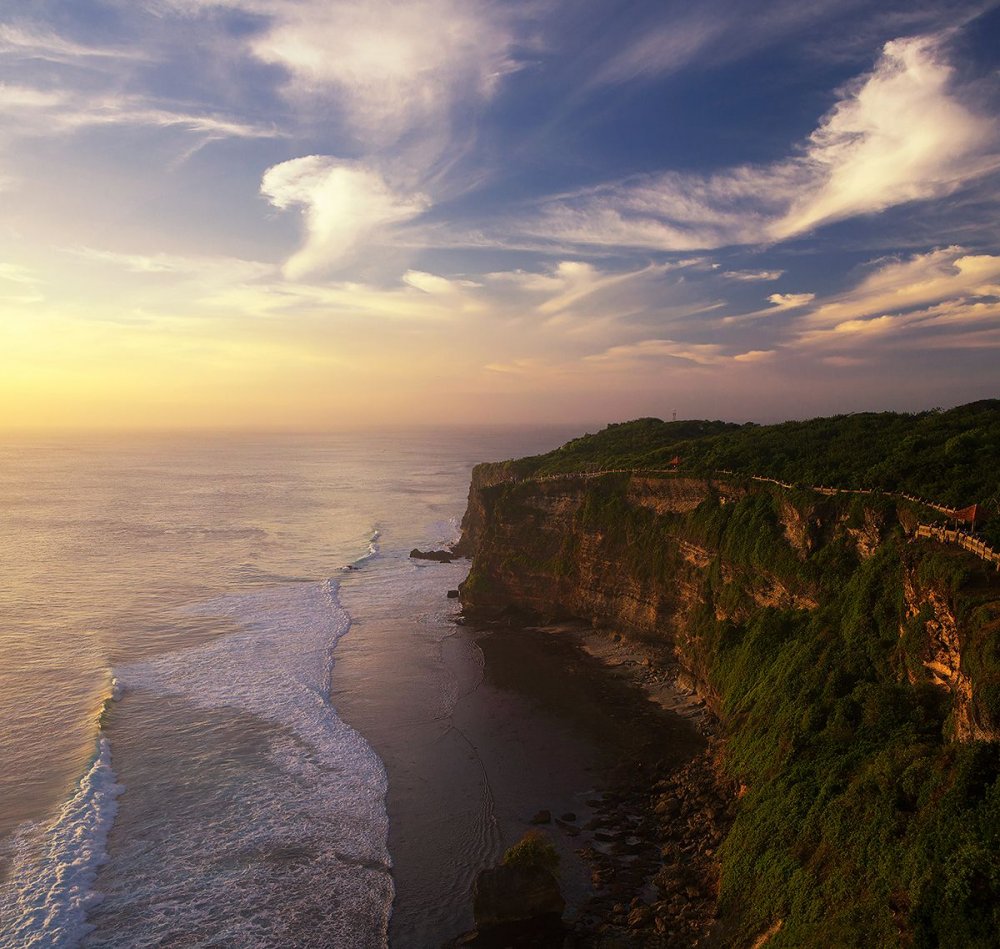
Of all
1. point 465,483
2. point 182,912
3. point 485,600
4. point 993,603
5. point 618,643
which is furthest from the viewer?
point 465,483

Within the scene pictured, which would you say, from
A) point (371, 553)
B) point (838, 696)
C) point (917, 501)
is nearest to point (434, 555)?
point (371, 553)

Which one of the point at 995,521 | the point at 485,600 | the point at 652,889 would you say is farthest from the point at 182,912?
the point at 485,600

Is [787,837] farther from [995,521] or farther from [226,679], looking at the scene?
[226,679]

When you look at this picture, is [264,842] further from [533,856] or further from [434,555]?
[434,555]

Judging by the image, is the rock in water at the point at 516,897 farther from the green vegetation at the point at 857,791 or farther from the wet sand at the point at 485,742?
the green vegetation at the point at 857,791

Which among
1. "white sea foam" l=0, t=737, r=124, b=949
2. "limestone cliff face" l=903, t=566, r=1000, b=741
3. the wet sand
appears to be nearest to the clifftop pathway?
"limestone cliff face" l=903, t=566, r=1000, b=741
